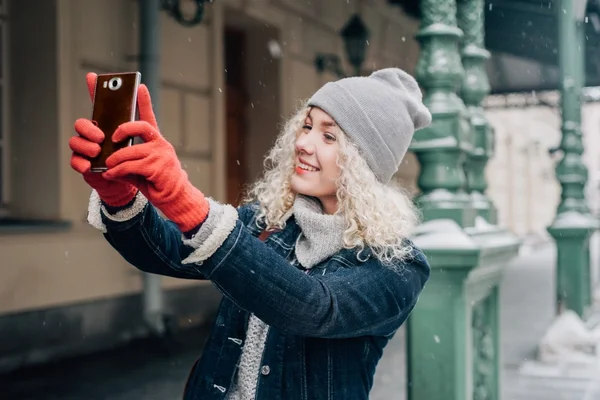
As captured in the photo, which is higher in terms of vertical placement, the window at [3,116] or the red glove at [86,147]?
the window at [3,116]

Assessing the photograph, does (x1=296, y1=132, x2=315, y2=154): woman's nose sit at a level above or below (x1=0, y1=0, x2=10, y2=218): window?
below

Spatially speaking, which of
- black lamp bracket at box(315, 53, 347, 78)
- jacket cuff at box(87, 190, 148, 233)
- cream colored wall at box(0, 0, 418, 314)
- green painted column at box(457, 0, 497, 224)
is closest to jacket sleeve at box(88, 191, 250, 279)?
jacket cuff at box(87, 190, 148, 233)

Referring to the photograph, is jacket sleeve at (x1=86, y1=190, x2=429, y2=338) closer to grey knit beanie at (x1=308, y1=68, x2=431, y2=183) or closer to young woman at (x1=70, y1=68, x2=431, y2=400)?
young woman at (x1=70, y1=68, x2=431, y2=400)

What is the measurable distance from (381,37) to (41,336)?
26.1ft

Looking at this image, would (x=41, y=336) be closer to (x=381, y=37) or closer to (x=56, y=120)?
(x=56, y=120)

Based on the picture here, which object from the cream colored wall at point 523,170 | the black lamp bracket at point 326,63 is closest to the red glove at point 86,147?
the black lamp bracket at point 326,63

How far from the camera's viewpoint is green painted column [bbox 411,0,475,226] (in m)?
3.07

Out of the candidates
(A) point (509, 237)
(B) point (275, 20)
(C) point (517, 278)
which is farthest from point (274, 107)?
(C) point (517, 278)

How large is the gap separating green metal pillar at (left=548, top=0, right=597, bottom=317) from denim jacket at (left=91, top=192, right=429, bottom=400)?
5850 millimetres

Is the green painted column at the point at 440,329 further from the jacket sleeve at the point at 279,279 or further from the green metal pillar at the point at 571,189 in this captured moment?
the green metal pillar at the point at 571,189

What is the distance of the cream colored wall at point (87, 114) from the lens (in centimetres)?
613

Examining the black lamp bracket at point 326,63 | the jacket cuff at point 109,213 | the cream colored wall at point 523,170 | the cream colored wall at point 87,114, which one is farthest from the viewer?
the cream colored wall at point 523,170

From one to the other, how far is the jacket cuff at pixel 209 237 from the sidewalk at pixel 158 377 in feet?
12.9

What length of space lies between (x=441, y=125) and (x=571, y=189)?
561 centimetres
